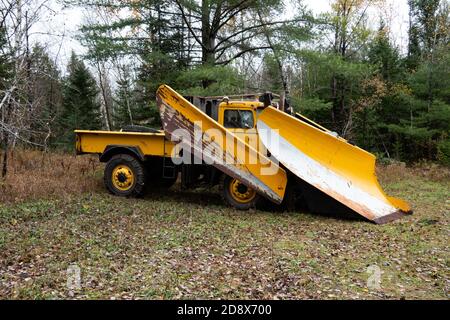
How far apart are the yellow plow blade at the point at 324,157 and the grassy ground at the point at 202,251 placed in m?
0.74

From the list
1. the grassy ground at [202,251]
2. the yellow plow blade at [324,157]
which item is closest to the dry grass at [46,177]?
the grassy ground at [202,251]

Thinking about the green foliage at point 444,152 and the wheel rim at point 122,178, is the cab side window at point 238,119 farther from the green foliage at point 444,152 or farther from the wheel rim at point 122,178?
the green foliage at point 444,152

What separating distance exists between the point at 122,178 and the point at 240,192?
319cm

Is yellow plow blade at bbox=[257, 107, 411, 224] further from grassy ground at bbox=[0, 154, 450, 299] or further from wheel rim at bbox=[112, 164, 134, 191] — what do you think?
wheel rim at bbox=[112, 164, 134, 191]

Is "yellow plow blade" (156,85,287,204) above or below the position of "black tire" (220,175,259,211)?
above

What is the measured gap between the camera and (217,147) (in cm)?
944

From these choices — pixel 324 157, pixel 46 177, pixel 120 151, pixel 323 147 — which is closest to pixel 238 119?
pixel 323 147

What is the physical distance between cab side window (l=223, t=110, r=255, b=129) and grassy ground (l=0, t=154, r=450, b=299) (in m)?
2.05

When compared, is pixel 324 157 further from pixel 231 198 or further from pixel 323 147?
pixel 231 198

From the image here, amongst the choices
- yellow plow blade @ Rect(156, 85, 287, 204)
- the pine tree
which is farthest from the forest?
yellow plow blade @ Rect(156, 85, 287, 204)

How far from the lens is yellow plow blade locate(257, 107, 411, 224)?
911 centimetres

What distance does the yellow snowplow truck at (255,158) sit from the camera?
9077mm
